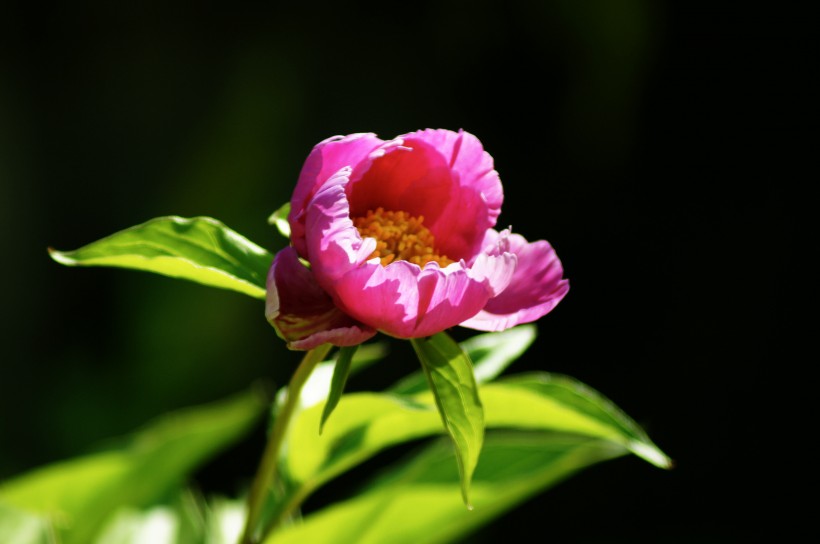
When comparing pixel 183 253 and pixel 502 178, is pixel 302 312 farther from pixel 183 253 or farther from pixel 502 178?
pixel 502 178

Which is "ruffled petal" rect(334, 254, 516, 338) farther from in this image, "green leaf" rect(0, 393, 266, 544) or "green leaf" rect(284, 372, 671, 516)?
"green leaf" rect(0, 393, 266, 544)

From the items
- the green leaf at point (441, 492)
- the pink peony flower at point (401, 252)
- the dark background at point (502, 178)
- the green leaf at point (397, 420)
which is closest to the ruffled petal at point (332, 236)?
the pink peony flower at point (401, 252)

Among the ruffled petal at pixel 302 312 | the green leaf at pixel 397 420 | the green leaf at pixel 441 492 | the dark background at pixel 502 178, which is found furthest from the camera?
the dark background at pixel 502 178

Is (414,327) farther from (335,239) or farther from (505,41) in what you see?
(505,41)

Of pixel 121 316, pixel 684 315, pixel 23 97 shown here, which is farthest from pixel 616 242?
pixel 23 97

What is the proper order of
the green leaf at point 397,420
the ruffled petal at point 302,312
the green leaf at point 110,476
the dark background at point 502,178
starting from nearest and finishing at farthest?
the ruffled petal at point 302,312, the green leaf at point 397,420, the green leaf at point 110,476, the dark background at point 502,178

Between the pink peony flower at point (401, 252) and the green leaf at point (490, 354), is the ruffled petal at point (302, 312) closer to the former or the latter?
the pink peony flower at point (401, 252)

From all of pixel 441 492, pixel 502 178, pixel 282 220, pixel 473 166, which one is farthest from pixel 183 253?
pixel 502 178

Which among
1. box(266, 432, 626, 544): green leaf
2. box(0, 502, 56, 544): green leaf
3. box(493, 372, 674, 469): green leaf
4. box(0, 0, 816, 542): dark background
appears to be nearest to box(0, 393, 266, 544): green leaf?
box(0, 502, 56, 544): green leaf
